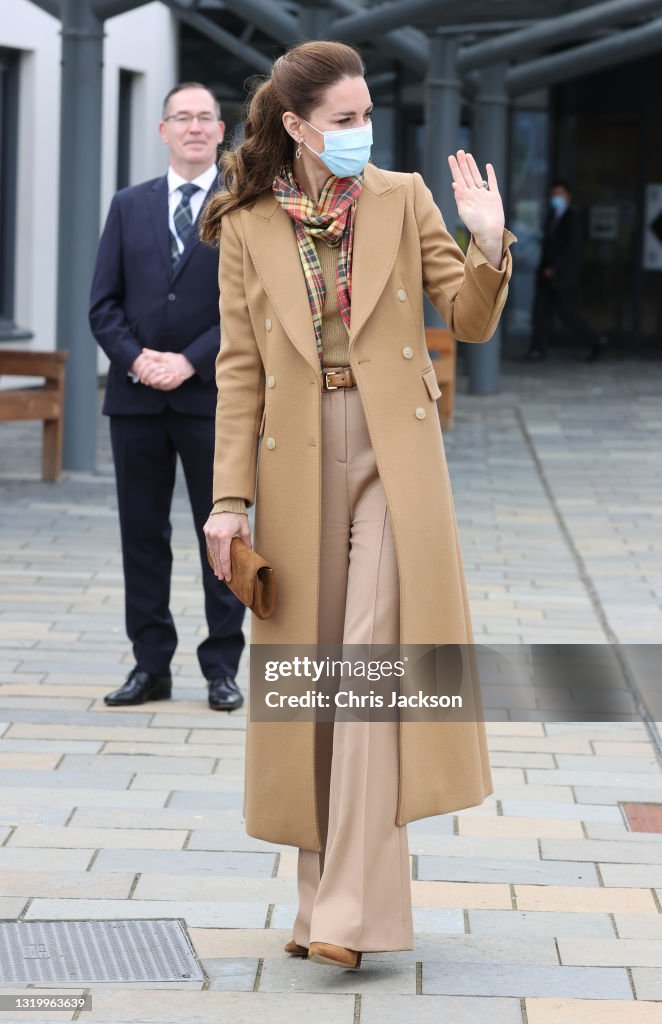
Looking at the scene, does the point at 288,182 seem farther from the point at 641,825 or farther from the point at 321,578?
the point at 641,825

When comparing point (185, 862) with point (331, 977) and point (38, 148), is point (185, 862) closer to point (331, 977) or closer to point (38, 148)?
point (331, 977)

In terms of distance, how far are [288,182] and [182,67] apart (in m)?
17.3

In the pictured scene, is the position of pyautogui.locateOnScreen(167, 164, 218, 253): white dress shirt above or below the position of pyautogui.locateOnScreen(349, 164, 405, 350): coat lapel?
above

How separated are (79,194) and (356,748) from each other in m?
8.04

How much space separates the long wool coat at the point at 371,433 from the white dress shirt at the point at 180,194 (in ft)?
6.69

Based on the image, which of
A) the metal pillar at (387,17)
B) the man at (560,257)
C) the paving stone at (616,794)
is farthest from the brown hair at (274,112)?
the man at (560,257)

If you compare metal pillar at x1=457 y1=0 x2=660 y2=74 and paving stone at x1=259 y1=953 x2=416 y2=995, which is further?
metal pillar at x1=457 y1=0 x2=660 y2=74

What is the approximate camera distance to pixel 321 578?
11.6 ft

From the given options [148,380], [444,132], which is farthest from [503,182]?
[148,380]

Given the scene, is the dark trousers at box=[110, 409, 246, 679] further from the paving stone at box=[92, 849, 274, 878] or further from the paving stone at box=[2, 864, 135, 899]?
the paving stone at box=[2, 864, 135, 899]

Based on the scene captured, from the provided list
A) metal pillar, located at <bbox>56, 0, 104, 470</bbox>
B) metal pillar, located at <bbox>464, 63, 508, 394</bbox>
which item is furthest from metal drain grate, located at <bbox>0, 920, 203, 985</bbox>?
metal pillar, located at <bbox>464, 63, 508, 394</bbox>

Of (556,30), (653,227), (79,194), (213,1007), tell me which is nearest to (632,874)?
(213,1007)

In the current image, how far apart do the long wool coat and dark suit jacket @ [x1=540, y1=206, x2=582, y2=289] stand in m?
17.3

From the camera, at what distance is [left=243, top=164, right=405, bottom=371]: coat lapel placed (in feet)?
11.4
